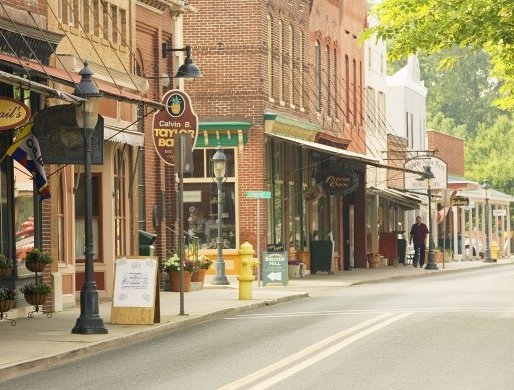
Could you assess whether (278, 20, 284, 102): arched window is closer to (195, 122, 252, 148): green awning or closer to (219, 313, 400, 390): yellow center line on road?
(195, 122, 252, 148): green awning

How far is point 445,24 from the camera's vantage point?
2880 cm

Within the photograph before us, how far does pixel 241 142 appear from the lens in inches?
1642

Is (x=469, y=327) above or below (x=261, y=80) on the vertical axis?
below

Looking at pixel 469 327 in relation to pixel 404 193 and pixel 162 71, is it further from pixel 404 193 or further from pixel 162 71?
pixel 404 193

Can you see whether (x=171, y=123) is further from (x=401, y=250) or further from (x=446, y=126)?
(x=446, y=126)

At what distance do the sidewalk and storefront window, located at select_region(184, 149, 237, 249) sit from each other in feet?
9.80

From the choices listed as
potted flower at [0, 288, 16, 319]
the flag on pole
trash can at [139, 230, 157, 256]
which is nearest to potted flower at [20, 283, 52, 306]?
potted flower at [0, 288, 16, 319]

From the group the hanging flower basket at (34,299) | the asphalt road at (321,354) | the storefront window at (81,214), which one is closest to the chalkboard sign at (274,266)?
the storefront window at (81,214)

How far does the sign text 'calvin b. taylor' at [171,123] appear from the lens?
3284 cm

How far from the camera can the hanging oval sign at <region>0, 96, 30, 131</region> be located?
2138 centimetres

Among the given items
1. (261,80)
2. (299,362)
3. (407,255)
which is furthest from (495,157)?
(299,362)

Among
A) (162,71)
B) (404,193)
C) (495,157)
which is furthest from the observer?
(495,157)

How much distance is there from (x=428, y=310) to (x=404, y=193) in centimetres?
3677

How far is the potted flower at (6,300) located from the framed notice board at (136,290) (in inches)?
76.1
